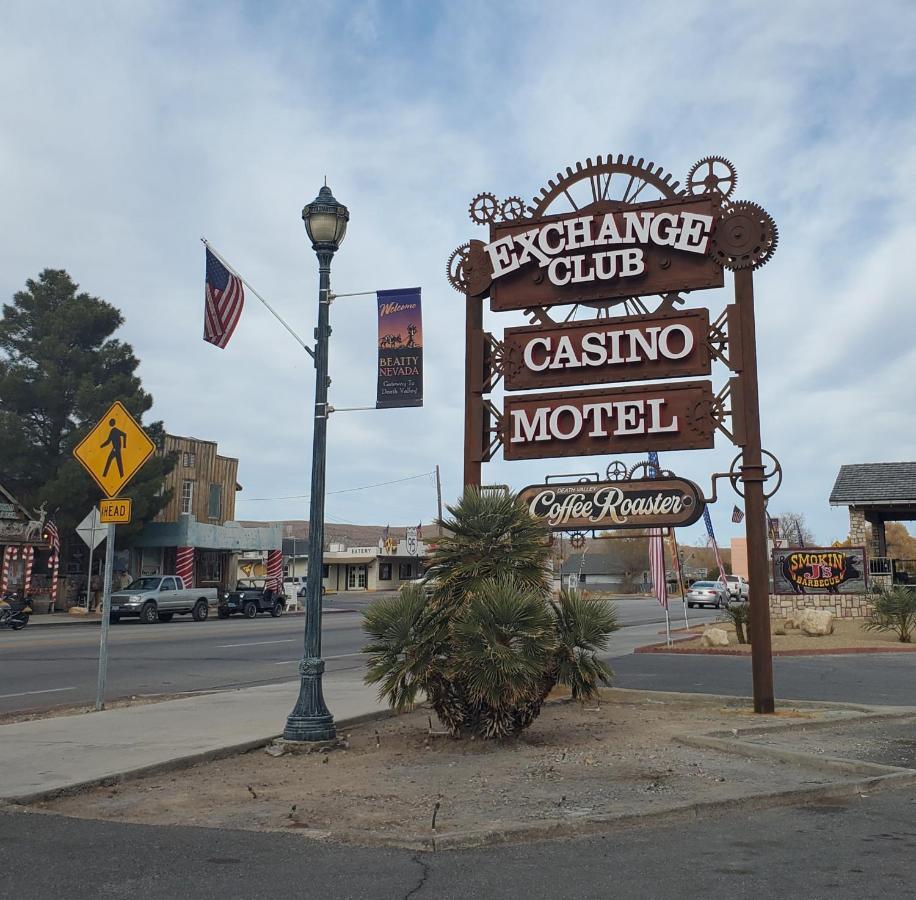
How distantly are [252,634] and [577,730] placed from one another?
20.4 m

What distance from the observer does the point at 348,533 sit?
372 feet

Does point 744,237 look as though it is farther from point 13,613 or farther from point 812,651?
point 13,613

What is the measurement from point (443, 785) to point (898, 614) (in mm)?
18310

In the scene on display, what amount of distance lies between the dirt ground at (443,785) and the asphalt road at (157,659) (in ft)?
20.6

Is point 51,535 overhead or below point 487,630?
overhead

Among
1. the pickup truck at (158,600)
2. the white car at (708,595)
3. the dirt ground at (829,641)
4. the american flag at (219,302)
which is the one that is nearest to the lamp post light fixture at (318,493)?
the american flag at (219,302)

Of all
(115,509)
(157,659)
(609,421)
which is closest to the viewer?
(115,509)

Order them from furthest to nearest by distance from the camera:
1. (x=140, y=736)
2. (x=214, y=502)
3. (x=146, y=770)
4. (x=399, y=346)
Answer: (x=214, y=502), (x=399, y=346), (x=140, y=736), (x=146, y=770)

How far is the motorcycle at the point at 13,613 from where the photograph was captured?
1203 inches

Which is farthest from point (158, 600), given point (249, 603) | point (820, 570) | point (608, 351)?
point (608, 351)

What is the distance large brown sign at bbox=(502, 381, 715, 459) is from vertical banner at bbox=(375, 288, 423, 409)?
9.18 feet

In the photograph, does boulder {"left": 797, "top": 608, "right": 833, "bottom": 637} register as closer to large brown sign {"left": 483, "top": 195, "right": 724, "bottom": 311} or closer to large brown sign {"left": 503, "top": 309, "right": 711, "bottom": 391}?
large brown sign {"left": 503, "top": 309, "right": 711, "bottom": 391}

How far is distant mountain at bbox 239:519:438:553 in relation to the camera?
9637 centimetres

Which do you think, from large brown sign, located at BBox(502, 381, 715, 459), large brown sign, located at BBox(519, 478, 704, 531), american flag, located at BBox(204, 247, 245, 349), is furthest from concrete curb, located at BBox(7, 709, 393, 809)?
large brown sign, located at BBox(502, 381, 715, 459)
